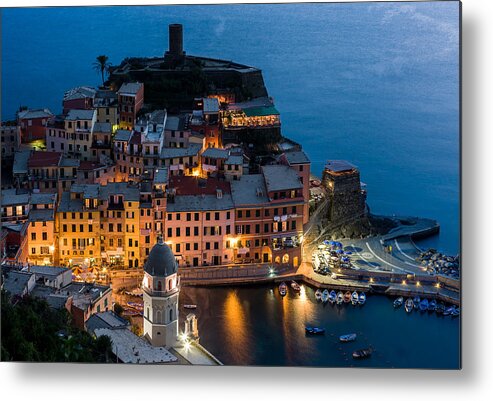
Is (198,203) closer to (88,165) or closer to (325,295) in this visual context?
(88,165)

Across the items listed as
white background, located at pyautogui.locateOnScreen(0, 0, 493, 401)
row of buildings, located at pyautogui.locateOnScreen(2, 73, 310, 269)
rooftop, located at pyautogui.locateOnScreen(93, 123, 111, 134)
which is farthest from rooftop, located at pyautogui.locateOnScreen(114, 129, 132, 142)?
white background, located at pyautogui.locateOnScreen(0, 0, 493, 401)

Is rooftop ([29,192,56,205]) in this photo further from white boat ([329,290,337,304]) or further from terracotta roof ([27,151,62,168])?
white boat ([329,290,337,304])

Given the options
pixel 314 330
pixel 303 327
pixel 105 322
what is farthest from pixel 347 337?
pixel 105 322

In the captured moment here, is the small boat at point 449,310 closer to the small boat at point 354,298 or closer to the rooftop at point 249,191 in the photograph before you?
the small boat at point 354,298

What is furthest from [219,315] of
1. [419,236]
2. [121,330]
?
[419,236]

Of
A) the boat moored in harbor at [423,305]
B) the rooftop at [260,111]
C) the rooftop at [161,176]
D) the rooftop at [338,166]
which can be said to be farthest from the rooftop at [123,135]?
the boat moored in harbor at [423,305]
